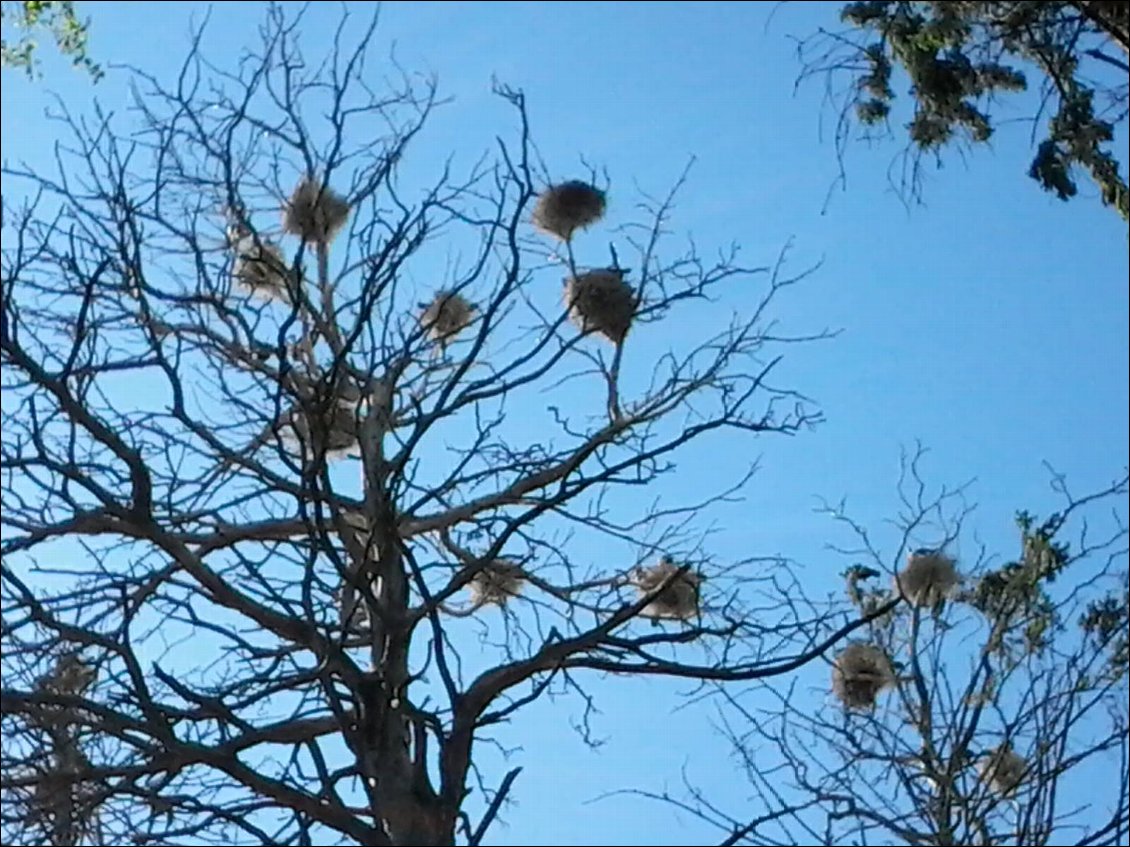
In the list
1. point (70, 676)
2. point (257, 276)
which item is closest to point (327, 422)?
point (70, 676)

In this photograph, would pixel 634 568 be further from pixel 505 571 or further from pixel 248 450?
pixel 248 450

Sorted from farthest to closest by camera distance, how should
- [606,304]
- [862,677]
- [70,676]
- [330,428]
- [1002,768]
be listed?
1. [862,677]
2. [606,304]
3. [1002,768]
4. [70,676]
5. [330,428]

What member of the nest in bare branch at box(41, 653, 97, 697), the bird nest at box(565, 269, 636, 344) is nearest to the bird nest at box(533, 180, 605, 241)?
the bird nest at box(565, 269, 636, 344)

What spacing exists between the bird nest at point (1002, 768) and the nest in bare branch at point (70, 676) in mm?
3847

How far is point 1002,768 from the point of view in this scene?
7.95 m

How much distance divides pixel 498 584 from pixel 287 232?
164cm

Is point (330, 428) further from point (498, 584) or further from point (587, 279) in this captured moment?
point (587, 279)

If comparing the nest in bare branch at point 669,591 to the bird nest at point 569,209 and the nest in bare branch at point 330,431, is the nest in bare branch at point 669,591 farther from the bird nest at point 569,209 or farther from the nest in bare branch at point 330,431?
the bird nest at point 569,209

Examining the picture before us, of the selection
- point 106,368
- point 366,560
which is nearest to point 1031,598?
point 106,368

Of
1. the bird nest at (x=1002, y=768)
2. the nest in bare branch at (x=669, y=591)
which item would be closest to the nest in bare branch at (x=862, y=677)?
the bird nest at (x=1002, y=768)

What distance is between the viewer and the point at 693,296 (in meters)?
8.32

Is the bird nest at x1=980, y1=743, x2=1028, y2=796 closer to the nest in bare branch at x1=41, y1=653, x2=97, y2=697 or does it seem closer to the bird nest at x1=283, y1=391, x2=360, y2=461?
the bird nest at x1=283, y1=391, x2=360, y2=461

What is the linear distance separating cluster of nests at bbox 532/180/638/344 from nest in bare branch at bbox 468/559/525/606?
1.06 metres

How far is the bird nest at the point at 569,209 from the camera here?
8.97 m
